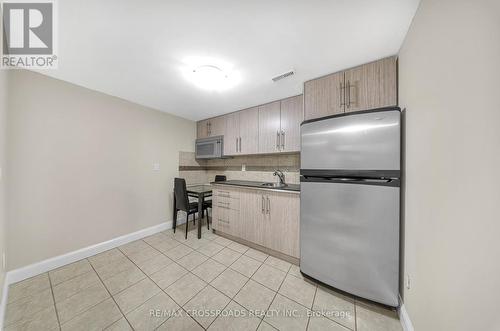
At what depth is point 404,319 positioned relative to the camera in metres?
1.19

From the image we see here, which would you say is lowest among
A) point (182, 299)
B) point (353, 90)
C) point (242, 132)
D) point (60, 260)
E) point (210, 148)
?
point (182, 299)

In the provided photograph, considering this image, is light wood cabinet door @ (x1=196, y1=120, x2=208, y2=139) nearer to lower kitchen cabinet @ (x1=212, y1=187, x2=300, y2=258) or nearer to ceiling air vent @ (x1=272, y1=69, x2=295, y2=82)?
lower kitchen cabinet @ (x1=212, y1=187, x2=300, y2=258)

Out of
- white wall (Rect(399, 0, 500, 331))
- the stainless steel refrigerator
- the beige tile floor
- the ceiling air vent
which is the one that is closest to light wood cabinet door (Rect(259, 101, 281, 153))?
the ceiling air vent

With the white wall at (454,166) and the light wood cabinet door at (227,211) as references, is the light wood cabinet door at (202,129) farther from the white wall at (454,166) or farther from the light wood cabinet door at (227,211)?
the white wall at (454,166)

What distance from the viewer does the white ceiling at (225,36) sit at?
1.02 metres

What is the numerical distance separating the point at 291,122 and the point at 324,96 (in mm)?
640

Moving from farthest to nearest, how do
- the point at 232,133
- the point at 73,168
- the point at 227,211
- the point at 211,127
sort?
the point at 211,127
the point at 232,133
the point at 227,211
the point at 73,168

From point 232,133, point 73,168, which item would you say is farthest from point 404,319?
point 73,168

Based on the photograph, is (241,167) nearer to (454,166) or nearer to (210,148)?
(210,148)

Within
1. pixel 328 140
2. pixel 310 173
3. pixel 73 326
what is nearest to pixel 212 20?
pixel 328 140

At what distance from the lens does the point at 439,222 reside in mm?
825

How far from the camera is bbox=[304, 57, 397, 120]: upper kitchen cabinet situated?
1.42 metres

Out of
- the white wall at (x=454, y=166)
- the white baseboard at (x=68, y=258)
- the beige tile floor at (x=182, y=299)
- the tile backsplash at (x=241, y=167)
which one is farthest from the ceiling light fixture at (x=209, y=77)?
the white baseboard at (x=68, y=258)

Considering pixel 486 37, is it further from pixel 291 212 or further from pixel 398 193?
pixel 291 212
